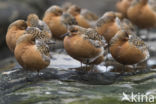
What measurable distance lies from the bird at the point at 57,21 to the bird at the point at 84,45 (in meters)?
2.81

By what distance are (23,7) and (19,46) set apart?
10554 mm

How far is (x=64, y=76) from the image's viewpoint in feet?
29.9

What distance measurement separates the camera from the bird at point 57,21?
41.5ft

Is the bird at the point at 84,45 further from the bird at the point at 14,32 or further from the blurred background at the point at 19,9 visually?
the blurred background at the point at 19,9

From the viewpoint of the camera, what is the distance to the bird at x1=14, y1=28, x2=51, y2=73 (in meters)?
8.38

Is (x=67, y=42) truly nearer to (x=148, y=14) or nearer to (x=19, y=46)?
(x=19, y=46)

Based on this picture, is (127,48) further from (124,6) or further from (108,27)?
(124,6)

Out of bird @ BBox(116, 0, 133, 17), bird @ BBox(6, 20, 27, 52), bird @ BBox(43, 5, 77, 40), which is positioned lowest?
bird @ BBox(6, 20, 27, 52)

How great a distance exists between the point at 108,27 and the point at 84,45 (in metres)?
3.18

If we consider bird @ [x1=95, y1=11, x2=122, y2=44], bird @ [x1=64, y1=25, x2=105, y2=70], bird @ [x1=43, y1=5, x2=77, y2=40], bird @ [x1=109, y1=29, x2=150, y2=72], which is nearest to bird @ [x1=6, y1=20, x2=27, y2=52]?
bird @ [x1=64, y1=25, x2=105, y2=70]

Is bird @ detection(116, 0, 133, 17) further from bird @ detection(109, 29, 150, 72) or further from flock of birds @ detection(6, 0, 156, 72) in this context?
bird @ detection(109, 29, 150, 72)

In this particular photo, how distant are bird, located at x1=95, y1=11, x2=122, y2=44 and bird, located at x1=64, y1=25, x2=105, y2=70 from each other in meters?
2.19

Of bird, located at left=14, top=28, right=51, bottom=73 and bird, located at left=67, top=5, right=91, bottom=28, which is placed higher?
bird, located at left=67, top=5, right=91, bottom=28

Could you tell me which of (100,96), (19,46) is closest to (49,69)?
(19,46)
